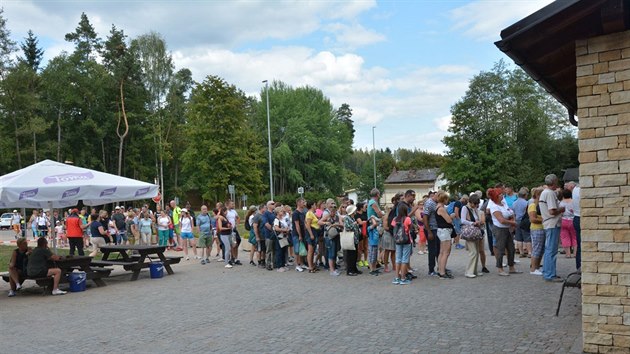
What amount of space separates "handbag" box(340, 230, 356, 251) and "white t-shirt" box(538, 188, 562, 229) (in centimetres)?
400

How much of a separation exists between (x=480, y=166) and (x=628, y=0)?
4797 centimetres

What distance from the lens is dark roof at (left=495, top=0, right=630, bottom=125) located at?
4934 mm

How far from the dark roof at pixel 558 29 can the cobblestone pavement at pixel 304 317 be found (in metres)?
3.23

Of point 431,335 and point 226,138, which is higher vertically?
point 226,138

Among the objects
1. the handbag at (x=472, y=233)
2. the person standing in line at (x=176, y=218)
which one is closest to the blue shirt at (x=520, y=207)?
the handbag at (x=472, y=233)

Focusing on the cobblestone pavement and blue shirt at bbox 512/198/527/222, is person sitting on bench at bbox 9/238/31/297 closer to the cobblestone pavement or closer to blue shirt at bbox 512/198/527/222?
the cobblestone pavement

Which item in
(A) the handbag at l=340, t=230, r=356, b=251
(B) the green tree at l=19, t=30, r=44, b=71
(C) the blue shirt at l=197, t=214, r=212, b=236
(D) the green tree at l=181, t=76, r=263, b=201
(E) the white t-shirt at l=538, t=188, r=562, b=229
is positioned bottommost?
(A) the handbag at l=340, t=230, r=356, b=251

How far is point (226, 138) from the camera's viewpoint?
4959 centimetres

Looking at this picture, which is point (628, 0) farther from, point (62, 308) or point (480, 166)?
point (480, 166)

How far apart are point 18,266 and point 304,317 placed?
7.12 metres

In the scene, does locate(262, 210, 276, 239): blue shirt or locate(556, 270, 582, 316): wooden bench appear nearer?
locate(556, 270, 582, 316): wooden bench

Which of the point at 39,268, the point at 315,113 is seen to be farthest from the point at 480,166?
the point at 39,268

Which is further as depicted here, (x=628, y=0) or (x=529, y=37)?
(x=529, y=37)

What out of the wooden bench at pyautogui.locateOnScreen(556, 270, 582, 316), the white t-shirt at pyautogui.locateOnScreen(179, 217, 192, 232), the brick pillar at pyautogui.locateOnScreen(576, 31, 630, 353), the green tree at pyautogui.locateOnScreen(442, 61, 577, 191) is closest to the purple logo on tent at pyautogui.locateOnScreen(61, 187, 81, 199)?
the white t-shirt at pyautogui.locateOnScreen(179, 217, 192, 232)
